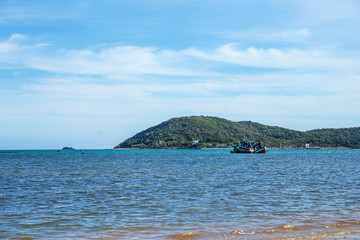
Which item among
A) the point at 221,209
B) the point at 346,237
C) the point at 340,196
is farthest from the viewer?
the point at 340,196

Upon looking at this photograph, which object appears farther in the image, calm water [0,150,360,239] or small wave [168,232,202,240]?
calm water [0,150,360,239]

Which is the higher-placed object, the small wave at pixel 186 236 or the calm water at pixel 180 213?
the calm water at pixel 180 213

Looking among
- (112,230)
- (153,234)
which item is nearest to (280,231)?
(153,234)

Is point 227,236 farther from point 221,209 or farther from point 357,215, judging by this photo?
point 357,215

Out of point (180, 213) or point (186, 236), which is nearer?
point (186, 236)

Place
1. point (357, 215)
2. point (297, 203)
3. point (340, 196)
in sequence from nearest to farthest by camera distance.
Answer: point (357, 215) → point (297, 203) → point (340, 196)

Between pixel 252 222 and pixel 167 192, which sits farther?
pixel 167 192

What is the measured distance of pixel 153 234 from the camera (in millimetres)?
14062

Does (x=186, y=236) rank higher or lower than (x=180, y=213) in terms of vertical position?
lower

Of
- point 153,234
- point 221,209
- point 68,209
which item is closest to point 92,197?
point 68,209

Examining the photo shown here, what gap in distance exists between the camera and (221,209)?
61.6ft

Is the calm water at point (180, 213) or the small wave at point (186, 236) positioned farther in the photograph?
the calm water at point (180, 213)

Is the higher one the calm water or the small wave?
the calm water

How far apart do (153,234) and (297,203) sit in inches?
383
